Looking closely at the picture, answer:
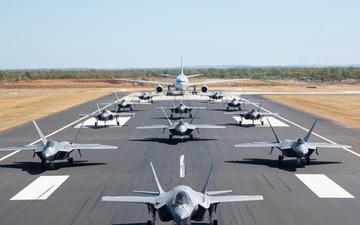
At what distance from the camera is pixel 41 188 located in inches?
1074

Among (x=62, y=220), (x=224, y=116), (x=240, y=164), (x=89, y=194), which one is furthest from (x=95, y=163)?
(x=224, y=116)

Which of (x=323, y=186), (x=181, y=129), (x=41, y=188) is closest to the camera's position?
(x=41, y=188)

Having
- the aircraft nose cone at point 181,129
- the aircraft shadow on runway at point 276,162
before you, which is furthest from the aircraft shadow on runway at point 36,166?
the aircraft shadow on runway at point 276,162

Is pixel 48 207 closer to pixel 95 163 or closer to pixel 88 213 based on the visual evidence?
pixel 88 213

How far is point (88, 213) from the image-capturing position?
72.8 ft

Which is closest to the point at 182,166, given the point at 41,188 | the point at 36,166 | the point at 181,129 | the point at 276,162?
the point at 276,162

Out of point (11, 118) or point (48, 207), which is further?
point (11, 118)

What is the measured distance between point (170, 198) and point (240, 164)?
55.6 ft

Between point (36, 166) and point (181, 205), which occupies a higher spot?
point (181, 205)

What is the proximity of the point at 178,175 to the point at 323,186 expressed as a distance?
9.19 m

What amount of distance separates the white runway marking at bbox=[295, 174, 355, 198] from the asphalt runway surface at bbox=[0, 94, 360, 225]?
29 cm

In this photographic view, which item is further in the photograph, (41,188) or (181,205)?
(41,188)

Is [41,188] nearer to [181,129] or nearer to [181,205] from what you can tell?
[181,205]

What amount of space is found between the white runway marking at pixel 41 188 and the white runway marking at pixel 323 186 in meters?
15.5
